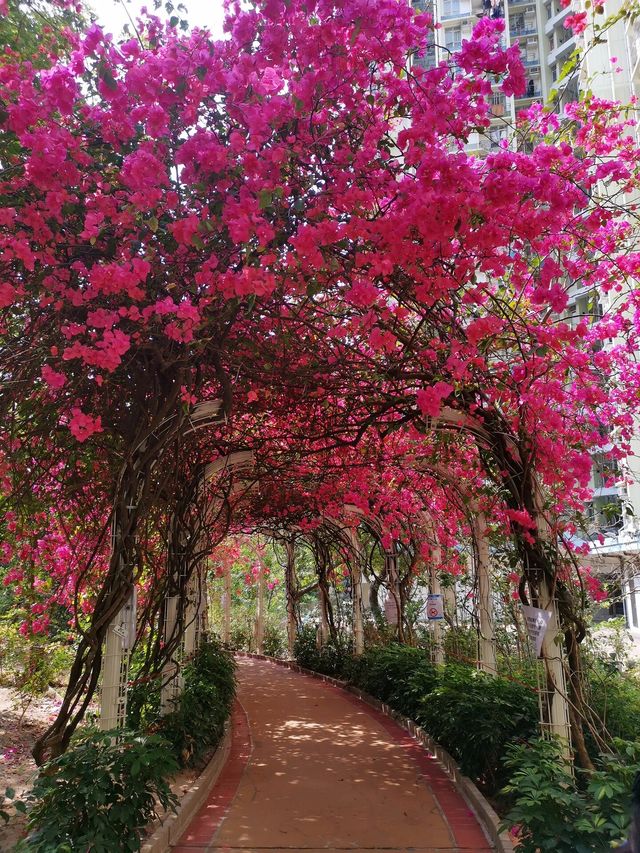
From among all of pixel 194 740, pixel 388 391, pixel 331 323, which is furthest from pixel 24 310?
pixel 194 740

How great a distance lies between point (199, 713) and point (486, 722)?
8.70 feet

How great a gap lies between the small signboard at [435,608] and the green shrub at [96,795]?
473 cm

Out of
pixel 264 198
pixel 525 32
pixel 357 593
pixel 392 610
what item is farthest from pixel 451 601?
pixel 525 32

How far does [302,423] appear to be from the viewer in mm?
6551

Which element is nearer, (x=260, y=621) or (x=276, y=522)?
(x=276, y=522)

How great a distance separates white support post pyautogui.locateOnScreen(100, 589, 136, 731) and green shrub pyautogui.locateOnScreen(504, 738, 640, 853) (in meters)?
2.38

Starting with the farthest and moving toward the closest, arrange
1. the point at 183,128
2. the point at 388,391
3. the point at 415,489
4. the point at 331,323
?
1. the point at 415,489
2. the point at 388,391
3. the point at 331,323
4. the point at 183,128

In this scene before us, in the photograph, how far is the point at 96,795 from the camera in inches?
132

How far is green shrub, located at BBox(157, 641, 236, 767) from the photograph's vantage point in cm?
589

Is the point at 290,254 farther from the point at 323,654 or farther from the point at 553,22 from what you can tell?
the point at 553,22

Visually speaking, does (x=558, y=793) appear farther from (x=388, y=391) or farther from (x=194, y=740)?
(x=194, y=740)

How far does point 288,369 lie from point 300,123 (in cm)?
186

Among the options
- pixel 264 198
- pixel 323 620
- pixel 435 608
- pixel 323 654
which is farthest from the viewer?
pixel 323 620

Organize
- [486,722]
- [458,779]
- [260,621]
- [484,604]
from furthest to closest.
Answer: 1. [260,621]
2. [484,604]
3. [458,779]
4. [486,722]
